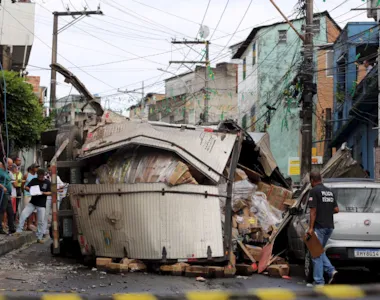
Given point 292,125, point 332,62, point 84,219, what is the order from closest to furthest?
point 84,219 < point 332,62 < point 292,125

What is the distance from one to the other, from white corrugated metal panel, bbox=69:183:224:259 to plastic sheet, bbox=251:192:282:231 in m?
2.38

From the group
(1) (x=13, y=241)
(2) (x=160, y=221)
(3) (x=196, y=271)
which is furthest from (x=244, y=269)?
(1) (x=13, y=241)

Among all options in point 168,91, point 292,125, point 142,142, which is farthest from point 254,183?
point 168,91

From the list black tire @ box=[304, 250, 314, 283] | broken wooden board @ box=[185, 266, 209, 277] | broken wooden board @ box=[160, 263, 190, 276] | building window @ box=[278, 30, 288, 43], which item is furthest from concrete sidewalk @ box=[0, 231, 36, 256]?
building window @ box=[278, 30, 288, 43]

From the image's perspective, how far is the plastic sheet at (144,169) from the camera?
9812mm

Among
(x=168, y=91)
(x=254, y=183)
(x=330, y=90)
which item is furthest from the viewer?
(x=168, y=91)

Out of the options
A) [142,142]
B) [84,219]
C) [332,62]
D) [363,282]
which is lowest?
[363,282]

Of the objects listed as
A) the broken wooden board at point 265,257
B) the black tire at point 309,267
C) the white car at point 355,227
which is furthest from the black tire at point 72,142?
the black tire at point 309,267

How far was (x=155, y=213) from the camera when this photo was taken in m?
9.68

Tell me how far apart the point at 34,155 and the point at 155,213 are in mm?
31331

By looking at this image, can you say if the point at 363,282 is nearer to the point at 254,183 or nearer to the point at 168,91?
the point at 254,183

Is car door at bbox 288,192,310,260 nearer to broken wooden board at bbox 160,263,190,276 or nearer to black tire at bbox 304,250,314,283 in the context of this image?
black tire at bbox 304,250,314,283

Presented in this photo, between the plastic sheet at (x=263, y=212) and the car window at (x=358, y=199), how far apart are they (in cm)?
236

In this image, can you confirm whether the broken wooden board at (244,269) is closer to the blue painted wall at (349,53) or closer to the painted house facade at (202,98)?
the blue painted wall at (349,53)
